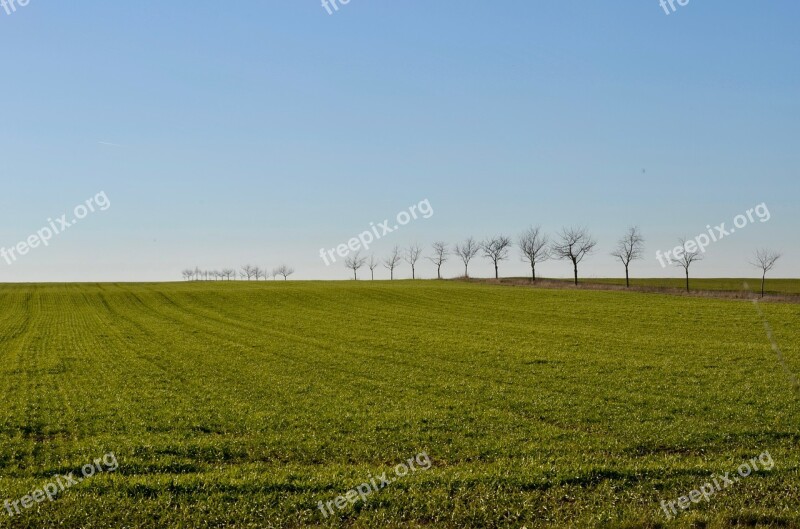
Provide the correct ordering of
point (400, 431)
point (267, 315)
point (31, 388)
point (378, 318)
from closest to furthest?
point (400, 431)
point (31, 388)
point (378, 318)
point (267, 315)

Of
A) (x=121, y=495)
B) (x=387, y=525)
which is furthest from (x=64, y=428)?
(x=387, y=525)

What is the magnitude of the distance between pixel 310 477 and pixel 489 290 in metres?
86.5

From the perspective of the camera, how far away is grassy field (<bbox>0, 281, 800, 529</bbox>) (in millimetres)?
12859

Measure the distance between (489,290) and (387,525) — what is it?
3494 inches

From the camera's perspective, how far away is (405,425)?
2086 cm

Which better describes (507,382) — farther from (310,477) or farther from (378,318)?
(378,318)

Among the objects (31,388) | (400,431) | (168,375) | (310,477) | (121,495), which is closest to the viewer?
(121,495)

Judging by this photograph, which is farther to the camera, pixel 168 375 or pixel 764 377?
pixel 168 375

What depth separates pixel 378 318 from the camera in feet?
213

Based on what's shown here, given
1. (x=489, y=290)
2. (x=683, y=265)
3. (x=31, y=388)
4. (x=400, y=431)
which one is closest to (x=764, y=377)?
(x=400, y=431)

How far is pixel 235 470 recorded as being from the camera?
50.5ft

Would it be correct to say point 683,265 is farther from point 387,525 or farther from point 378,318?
point 387,525

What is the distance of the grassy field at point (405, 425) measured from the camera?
1286cm

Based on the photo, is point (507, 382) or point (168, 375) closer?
point (507, 382)
